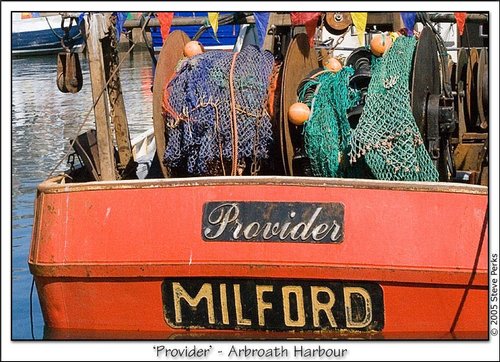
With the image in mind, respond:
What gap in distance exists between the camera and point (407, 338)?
21.8 ft

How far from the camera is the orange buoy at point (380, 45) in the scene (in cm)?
729

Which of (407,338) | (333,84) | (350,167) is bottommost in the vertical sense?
(407,338)

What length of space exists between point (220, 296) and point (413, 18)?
136 inches

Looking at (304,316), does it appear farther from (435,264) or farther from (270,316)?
(435,264)

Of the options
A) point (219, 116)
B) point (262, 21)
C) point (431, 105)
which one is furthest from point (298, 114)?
point (262, 21)

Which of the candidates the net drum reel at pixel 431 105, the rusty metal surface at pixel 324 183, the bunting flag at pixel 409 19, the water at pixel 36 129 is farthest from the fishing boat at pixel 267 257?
the bunting flag at pixel 409 19

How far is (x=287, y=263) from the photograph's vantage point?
6.61m

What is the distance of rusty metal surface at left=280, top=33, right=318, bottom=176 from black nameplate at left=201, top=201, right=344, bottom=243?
608 millimetres

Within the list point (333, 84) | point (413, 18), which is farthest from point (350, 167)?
point (413, 18)

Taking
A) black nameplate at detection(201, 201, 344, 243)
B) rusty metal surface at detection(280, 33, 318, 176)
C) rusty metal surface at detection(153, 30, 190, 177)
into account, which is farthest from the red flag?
black nameplate at detection(201, 201, 344, 243)

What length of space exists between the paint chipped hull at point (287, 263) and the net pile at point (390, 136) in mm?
317

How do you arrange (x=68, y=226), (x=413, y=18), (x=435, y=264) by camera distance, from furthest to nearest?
(x=413, y=18) < (x=68, y=226) < (x=435, y=264)

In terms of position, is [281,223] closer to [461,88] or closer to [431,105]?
[431,105]

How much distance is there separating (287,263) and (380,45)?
69.1 inches
